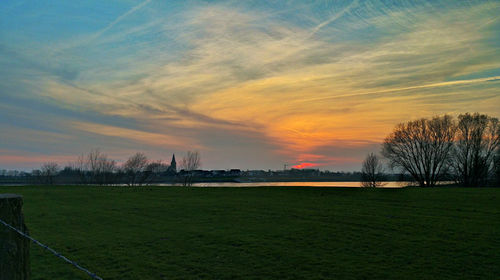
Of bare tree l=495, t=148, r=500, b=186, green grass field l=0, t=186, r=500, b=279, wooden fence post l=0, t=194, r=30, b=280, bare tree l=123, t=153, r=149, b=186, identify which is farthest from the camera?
bare tree l=123, t=153, r=149, b=186

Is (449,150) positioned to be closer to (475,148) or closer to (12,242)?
(475,148)

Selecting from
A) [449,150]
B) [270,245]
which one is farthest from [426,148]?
[270,245]

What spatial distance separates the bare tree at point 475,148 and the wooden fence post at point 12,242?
73459 millimetres

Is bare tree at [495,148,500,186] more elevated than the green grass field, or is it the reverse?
bare tree at [495,148,500,186]

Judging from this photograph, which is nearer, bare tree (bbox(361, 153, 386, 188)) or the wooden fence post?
the wooden fence post

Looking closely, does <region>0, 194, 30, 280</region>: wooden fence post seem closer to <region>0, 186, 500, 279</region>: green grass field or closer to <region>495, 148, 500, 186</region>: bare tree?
<region>0, 186, 500, 279</region>: green grass field

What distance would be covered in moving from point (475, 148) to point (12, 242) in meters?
75.3

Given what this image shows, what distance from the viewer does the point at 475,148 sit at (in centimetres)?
6366

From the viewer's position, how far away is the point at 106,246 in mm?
10547

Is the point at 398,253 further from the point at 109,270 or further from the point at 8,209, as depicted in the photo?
the point at 8,209

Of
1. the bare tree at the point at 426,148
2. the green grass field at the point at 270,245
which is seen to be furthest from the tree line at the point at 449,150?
the green grass field at the point at 270,245

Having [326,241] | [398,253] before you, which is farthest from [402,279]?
[326,241]

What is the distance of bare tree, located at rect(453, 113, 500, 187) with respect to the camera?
6247 cm

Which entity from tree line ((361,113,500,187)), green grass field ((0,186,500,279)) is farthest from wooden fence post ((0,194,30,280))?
tree line ((361,113,500,187))
